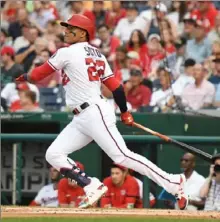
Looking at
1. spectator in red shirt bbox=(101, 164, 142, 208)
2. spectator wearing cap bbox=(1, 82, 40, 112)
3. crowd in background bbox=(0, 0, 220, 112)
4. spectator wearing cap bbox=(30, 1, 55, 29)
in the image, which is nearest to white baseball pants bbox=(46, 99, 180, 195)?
spectator in red shirt bbox=(101, 164, 142, 208)

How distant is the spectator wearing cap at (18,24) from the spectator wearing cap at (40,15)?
0.22 m

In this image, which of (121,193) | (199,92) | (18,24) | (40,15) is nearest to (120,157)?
(121,193)

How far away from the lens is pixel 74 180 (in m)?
9.20

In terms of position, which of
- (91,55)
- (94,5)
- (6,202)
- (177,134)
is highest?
(94,5)

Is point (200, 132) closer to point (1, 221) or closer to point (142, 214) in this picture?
point (142, 214)

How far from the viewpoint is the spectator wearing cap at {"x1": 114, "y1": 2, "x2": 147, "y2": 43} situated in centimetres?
1555

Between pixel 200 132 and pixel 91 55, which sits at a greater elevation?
pixel 91 55

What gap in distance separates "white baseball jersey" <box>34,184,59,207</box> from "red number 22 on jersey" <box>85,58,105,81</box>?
2.53m

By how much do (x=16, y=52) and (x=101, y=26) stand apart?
1.41 m

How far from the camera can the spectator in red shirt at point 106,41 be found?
50.6 ft

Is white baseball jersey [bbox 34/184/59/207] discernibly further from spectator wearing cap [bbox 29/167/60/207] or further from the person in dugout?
the person in dugout

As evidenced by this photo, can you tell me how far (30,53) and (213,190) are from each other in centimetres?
583

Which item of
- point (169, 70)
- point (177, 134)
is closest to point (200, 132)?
point (177, 134)

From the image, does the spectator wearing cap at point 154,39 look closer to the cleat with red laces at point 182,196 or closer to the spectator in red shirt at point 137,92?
the spectator in red shirt at point 137,92
